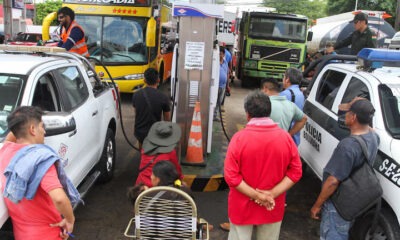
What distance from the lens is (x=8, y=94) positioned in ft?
11.7

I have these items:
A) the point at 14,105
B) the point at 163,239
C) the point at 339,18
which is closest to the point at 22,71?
the point at 14,105

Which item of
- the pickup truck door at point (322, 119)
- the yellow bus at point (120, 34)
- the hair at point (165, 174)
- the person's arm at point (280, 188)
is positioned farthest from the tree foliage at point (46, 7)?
the person's arm at point (280, 188)

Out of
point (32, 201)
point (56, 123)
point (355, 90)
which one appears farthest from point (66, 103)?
point (355, 90)

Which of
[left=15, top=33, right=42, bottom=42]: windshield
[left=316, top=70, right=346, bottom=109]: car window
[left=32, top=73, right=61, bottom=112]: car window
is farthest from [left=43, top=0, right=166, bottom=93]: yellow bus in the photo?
[left=15, top=33, right=42, bottom=42]: windshield

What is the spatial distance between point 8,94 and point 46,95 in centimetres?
43

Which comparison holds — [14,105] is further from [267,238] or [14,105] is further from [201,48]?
[201,48]

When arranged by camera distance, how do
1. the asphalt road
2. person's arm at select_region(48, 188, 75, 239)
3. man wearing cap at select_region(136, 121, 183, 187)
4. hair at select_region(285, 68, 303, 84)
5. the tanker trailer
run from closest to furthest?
person's arm at select_region(48, 188, 75, 239), man wearing cap at select_region(136, 121, 183, 187), the asphalt road, hair at select_region(285, 68, 303, 84), the tanker trailer

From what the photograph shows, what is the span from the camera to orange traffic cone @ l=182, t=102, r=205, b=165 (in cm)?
561

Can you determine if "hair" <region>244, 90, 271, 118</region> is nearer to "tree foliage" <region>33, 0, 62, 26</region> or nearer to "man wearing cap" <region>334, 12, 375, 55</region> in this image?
"man wearing cap" <region>334, 12, 375, 55</region>

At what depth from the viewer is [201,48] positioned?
5594 mm

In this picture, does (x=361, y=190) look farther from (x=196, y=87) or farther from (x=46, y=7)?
(x=46, y=7)

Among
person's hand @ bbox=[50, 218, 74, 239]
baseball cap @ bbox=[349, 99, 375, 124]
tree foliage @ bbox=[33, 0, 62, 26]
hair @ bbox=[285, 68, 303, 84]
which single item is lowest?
person's hand @ bbox=[50, 218, 74, 239]

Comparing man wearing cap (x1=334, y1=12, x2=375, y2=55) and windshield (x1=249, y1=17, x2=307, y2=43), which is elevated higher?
windshield (x1=249, y1=17, x2=307, y2=43)

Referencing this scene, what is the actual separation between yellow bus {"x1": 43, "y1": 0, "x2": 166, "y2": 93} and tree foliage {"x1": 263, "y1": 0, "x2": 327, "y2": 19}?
129 ft
